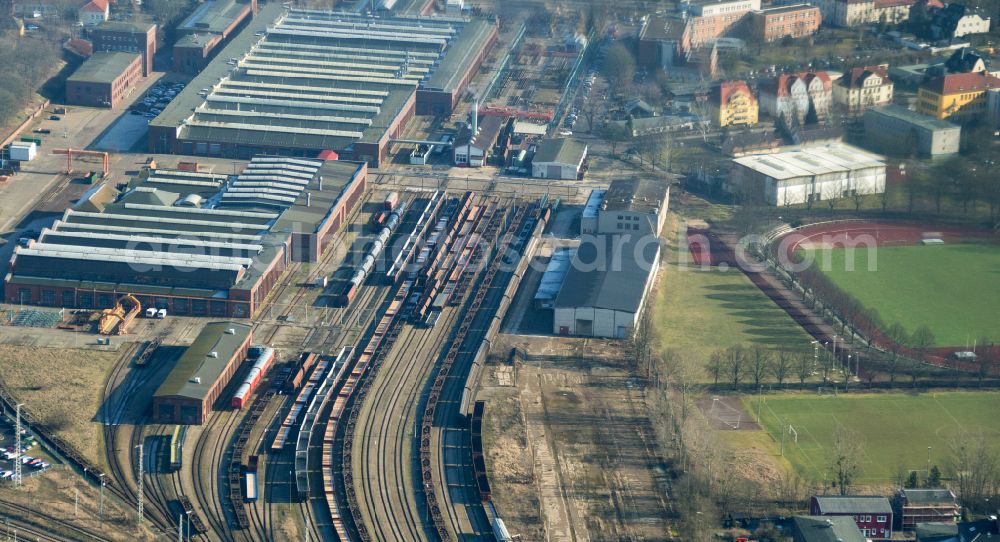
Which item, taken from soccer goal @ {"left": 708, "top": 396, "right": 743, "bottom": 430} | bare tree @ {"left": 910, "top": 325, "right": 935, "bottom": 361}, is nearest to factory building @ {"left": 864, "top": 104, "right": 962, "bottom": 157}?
bare tree @ {"left": 910, "top": 325, "right": 935, "bottom": 361}

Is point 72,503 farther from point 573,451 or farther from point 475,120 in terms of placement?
point 475,120

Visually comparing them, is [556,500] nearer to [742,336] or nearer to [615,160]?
[742,336]

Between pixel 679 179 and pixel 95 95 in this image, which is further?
pixel 95 95

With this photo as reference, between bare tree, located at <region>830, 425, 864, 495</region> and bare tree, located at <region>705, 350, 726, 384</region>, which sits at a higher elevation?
bare tree, located at <region>705, 350, 726, 384</region>

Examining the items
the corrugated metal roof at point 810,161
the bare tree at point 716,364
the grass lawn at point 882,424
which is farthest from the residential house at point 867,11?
the grass lawn at point 882,424

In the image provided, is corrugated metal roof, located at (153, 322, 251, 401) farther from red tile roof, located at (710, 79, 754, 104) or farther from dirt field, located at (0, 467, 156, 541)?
red tile roof, located at (710, 79, 754, 104)

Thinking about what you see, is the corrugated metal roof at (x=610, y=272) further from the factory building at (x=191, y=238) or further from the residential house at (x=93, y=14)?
the residential house at (x=93, y=14)

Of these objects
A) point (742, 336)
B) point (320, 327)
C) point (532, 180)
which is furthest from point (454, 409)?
point (532, 180)
